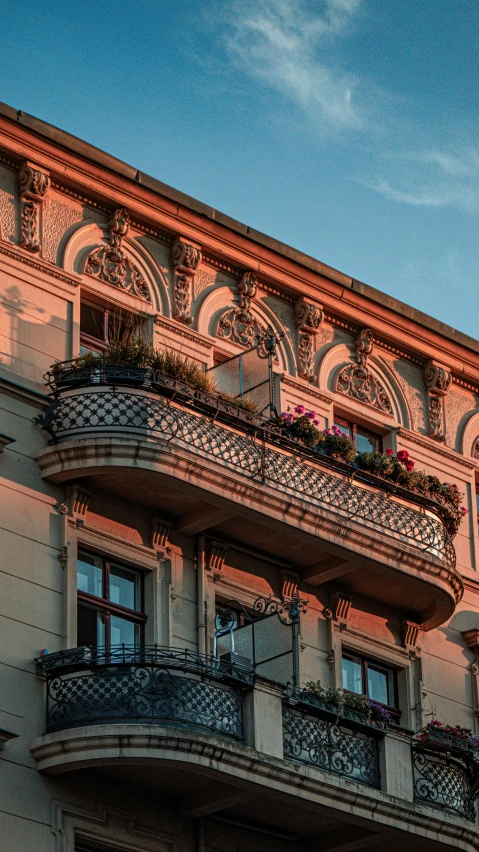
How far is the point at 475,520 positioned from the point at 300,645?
545cm

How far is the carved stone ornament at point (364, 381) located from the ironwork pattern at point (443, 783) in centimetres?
655

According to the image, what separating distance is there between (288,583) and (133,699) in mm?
4707

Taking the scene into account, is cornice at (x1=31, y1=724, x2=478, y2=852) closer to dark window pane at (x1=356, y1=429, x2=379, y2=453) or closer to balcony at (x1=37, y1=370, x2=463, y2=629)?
balcony at (x1=37, y1=370, x2=463, y2=629)

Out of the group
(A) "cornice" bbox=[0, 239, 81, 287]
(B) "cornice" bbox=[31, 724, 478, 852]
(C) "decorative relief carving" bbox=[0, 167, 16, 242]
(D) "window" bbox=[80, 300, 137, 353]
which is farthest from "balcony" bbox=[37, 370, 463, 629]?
(B) "cornice" bbox=[31, 724, 478, 852]

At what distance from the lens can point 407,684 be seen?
28672 mm

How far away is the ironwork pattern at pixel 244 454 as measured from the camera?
2558 centimetres

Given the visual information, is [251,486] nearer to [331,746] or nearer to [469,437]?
[331,746]

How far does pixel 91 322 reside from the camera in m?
27.8

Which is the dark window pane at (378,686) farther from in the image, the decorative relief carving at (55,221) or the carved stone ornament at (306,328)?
the decorative relief carving at (55,221)

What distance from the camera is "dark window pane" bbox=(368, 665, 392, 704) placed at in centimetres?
2848

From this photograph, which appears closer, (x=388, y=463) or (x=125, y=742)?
(x=125, y=742)

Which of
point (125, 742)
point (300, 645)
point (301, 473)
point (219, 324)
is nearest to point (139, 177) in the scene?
point (219, 324)

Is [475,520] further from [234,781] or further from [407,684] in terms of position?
[234,781]

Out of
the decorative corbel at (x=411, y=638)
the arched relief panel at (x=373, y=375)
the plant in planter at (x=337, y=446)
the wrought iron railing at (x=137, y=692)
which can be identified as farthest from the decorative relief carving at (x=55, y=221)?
the decorative corbel at (x=411, y=638)
